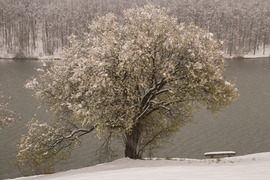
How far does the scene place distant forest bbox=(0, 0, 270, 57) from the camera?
135m

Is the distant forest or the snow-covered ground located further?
the distant forest

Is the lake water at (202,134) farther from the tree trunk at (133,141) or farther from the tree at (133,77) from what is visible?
the tree at (133,77)

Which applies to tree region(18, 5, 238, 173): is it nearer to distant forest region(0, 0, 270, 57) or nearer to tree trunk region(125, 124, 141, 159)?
tree trunk region(125, 124, 141, 159)

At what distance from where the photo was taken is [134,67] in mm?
18250

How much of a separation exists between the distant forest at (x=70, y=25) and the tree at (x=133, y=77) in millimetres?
114559

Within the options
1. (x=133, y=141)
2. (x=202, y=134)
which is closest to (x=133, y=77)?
(x=133, y=141)

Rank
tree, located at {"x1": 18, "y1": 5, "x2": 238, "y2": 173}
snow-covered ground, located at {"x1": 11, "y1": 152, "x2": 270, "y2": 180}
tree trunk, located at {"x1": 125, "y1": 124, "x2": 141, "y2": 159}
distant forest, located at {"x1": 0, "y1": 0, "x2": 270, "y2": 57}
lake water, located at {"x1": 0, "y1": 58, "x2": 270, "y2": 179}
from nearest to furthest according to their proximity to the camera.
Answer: snow-covered ground, located at {"x1": 11, "y1": 152, "x2": 270, "y2": 180} → tree, located at {"x1": 18, "y1": 5, "x2": 238, "y2": 173} → tree trunk, located at {"x1": 125, "y1": 124, "x2": 141, "y2": 159} → lake water, located at {"x1": 0, "y1": 58, "x2": 270, "y2": 179} → distant forest, located at {"x1": 0, "y1": 0, "x2": 270, "y2": 57}

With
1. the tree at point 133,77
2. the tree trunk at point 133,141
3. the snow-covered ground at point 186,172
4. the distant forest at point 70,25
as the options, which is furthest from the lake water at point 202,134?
the distant forest at point 70,25

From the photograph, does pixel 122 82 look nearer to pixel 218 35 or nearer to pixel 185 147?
pixel 185 147

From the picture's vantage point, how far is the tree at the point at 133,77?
731 inches

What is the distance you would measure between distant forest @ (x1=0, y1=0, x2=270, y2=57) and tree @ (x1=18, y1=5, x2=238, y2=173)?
114559 millimetres

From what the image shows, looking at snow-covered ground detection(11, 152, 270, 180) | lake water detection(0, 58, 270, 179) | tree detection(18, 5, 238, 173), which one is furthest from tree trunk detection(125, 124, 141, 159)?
lake water detection(0, 58, 270, 179)

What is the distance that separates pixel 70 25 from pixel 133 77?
136 m

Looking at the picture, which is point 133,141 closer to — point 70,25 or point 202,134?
point 202,134
